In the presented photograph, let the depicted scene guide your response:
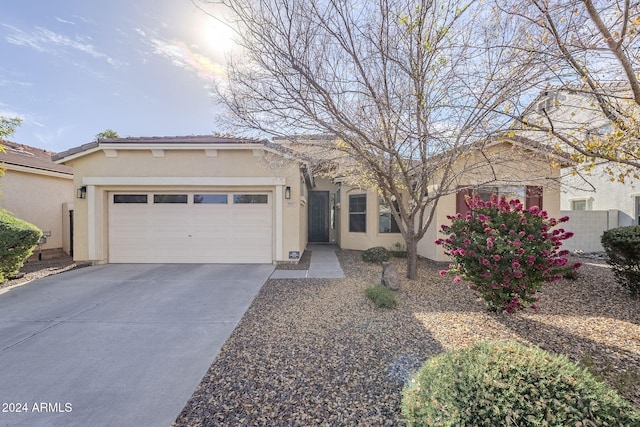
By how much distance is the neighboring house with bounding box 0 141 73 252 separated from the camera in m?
10.2

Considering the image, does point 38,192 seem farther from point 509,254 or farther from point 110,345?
point 509,254

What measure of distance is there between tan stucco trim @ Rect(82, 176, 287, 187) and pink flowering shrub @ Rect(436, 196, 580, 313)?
618cm

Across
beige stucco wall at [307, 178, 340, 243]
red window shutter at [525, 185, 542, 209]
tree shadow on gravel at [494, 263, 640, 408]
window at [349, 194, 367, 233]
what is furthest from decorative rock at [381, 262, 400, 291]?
beige stucco wall at [307, 178, 340, 243]

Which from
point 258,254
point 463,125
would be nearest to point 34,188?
point 258,254

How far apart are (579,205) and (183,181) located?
61.4 ft

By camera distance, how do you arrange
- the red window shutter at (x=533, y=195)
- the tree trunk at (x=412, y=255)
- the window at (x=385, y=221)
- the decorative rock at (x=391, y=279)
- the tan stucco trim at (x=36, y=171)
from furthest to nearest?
the window at (x=385, y=221), the tan stucco trim at (x=36, y=171), the red window shutter at (x=533, y=195), the tree trunk at (x=412, y=255), the decorative rock at (x=391, y=279)

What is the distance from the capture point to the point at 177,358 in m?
3.63

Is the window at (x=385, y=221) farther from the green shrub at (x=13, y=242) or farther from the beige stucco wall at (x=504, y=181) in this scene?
the green shrub at (x=13, y=242)

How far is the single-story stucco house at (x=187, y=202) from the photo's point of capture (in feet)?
31.3

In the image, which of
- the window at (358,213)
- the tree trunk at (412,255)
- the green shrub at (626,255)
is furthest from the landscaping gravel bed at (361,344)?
the window at (358,213)

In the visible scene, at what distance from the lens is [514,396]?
1.67m

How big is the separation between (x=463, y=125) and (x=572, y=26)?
1892 millimetres

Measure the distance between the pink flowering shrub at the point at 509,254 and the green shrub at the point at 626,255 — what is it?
2.26 m

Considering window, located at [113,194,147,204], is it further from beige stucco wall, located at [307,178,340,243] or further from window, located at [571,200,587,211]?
window, located at [571,200,587,211]
